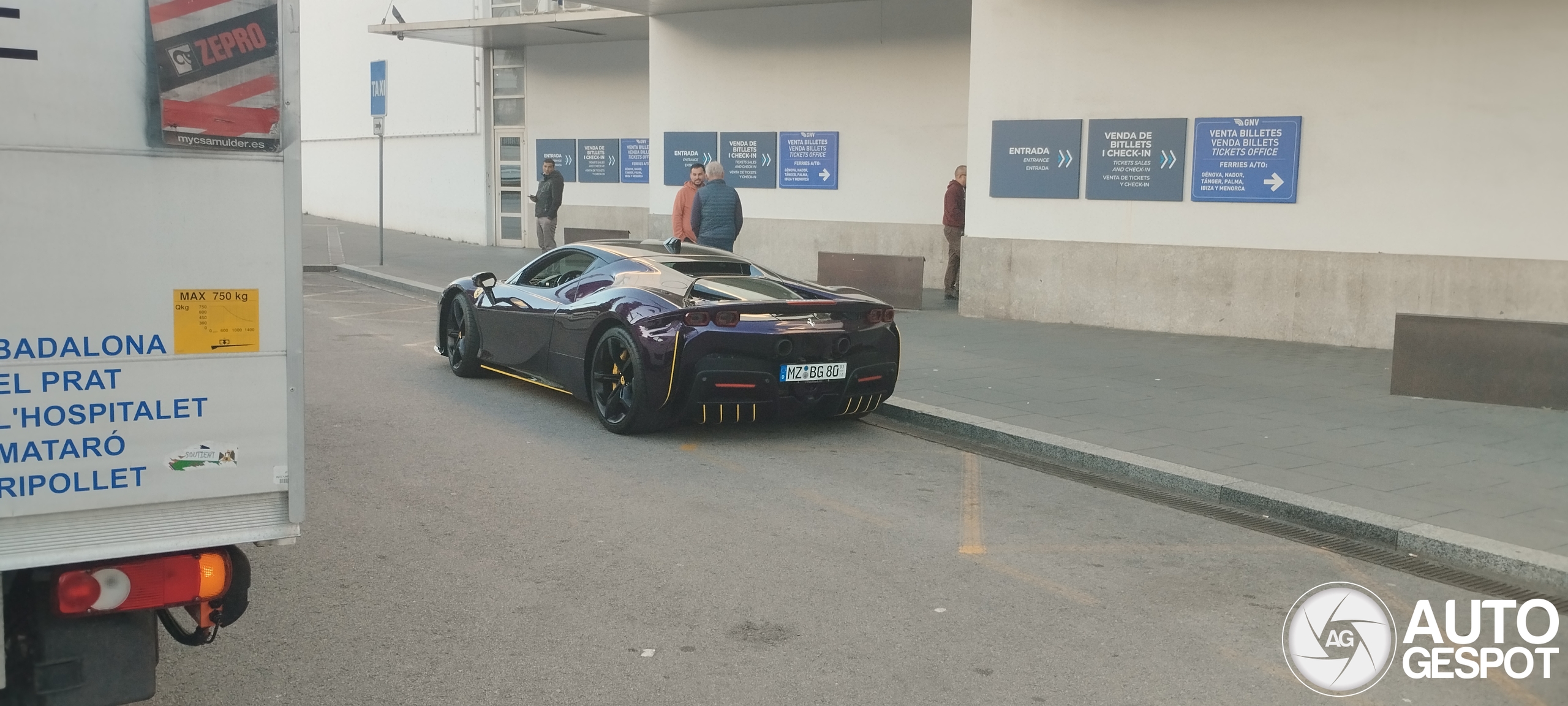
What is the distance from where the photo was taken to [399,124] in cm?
2831

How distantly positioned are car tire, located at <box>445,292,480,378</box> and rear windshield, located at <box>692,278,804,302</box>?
266 centimetres

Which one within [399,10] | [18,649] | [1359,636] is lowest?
[1359,636]

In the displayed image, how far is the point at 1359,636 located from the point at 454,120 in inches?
945

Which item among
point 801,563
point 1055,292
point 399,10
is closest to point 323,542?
point 801,563

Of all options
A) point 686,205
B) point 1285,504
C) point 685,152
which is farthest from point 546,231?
point 1285,504

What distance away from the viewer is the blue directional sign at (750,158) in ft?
64.8

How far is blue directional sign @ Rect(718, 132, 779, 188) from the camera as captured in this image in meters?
19.8

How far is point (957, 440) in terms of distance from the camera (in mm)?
8625

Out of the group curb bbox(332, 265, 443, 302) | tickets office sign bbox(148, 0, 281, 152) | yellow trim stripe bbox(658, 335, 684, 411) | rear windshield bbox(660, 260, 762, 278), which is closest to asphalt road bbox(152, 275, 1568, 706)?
yellow trim stripe bbox(658, 335, 684, 411)

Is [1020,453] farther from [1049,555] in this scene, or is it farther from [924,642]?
[924,642]

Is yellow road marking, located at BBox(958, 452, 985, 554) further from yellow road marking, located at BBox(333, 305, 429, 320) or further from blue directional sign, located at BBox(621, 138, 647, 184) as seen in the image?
blue directional sign, located at BBox(621, 138, 647, 184)

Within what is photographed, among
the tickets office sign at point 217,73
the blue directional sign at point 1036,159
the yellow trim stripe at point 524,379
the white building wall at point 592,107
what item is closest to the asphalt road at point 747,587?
the yellow trim stripe at point 524,379

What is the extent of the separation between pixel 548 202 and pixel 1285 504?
17.7m

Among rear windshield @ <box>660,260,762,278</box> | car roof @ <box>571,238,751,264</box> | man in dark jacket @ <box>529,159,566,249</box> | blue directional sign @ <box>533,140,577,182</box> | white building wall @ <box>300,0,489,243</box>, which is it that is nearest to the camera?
rear windshield @ <box>660,260,762,278</box>
